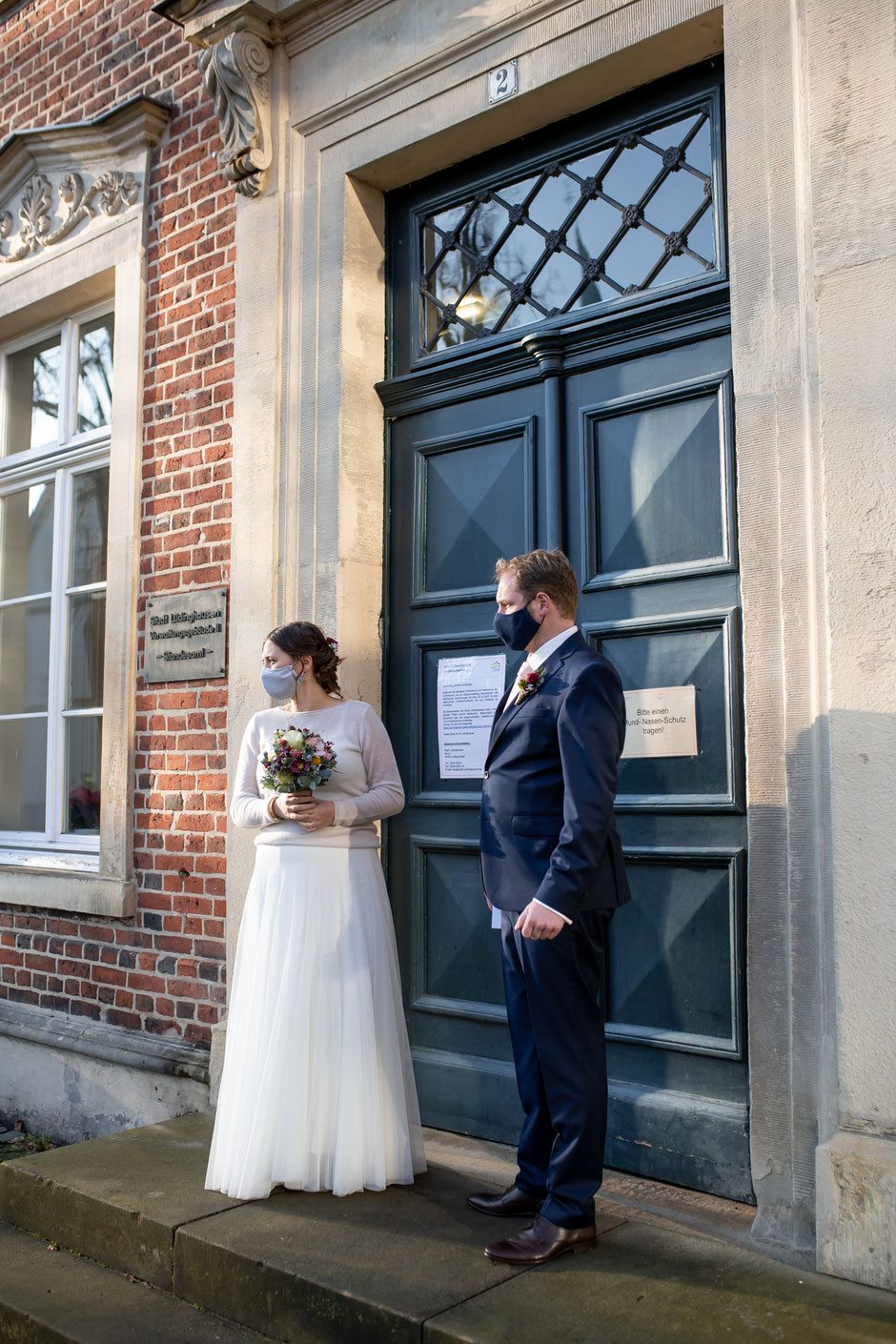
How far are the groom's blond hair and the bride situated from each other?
0.86 meters

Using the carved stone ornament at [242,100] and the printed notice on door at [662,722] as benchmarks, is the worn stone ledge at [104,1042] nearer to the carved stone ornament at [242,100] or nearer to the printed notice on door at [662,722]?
the printed notice on door at [662,722]

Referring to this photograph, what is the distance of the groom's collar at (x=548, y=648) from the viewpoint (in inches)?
130

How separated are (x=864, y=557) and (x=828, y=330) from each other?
25.7 inches

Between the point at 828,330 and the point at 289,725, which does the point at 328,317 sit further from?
the point at 828,330

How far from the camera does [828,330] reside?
321 cm

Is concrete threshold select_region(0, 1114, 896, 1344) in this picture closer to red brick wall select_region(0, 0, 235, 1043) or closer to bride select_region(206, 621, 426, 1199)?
bride select_region(206, 621, 426, 1199)

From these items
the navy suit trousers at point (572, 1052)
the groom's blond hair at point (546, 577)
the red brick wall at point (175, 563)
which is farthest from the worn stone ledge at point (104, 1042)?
the groom's blond hair at point (546, 577)

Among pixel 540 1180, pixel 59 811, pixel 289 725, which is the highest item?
pixel 289 725

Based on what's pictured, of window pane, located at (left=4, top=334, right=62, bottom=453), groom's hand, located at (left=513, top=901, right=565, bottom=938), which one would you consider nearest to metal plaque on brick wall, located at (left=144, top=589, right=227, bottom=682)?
window pane, located at (left=4, top=334, right=62, bottom=453)

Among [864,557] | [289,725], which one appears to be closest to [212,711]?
[289,725]

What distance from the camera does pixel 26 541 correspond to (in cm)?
664

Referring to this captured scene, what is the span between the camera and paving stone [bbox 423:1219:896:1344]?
8.77ft

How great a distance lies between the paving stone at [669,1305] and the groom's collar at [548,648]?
5.25ft

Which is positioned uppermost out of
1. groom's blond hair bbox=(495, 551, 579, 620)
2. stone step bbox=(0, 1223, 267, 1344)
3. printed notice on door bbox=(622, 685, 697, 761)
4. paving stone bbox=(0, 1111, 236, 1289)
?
groom's blond hair bbox=(495, 551, 579, 620)
